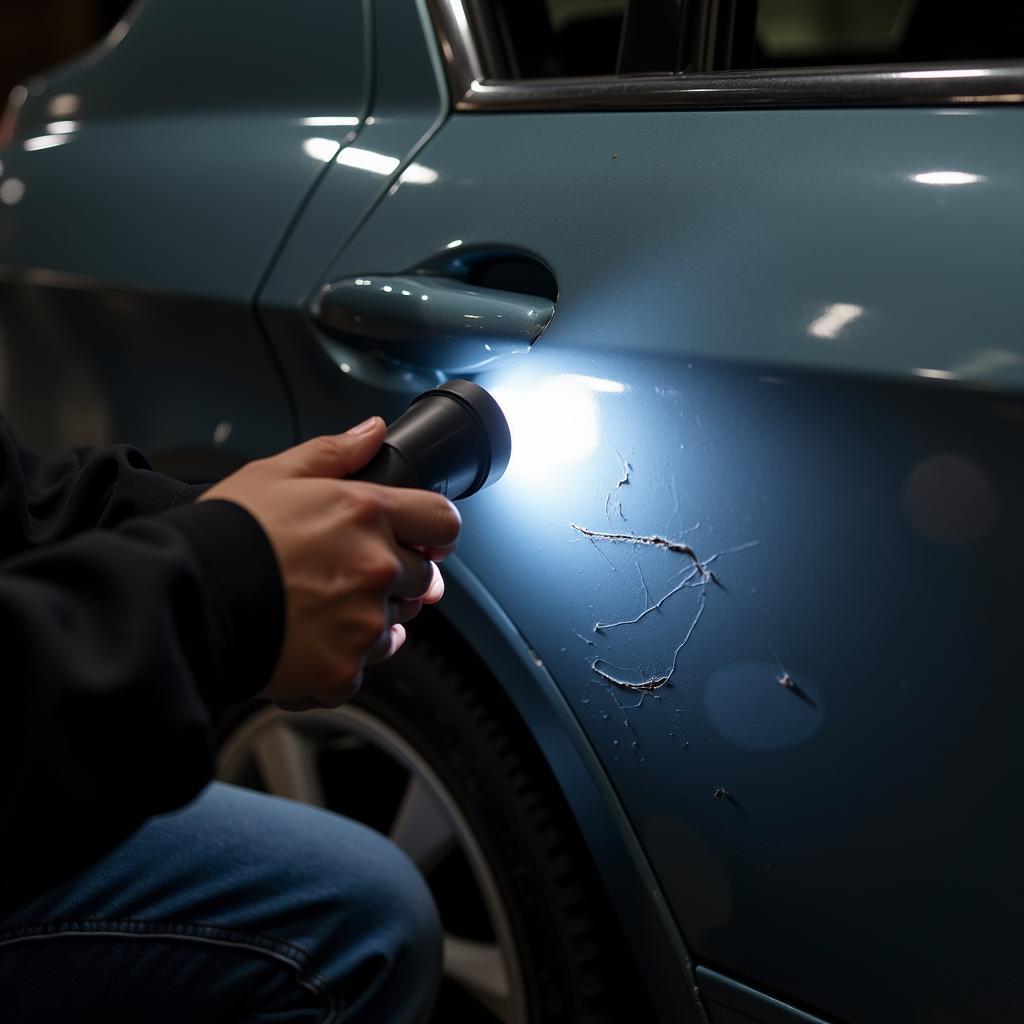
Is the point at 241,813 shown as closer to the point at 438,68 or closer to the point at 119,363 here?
the point at 119,363

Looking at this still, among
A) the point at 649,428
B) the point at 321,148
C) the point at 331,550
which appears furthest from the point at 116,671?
the point at 321,148

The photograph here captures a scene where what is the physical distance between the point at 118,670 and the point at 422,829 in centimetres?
65

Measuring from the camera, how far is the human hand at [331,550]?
2.37 feet

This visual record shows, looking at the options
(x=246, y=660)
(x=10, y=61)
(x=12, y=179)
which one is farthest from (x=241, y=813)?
(x=10, y=61)

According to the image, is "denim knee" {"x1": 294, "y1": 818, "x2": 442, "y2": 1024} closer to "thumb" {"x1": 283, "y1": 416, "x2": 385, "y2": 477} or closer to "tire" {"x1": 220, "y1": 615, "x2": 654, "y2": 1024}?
"tire" {"x1": 220, "y1": 615, "x2": 654, "y2": 1024}

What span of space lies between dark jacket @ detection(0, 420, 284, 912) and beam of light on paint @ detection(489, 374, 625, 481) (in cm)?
27

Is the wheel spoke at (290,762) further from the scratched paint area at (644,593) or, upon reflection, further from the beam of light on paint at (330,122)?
the beam of light on paint at (330,122)

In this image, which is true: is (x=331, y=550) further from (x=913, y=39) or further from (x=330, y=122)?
(x=913, y=39)

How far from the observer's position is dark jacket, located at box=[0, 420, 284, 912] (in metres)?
0.62

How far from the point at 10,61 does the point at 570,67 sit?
19.6ft

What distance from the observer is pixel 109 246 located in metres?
1.31

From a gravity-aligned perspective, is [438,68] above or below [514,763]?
above

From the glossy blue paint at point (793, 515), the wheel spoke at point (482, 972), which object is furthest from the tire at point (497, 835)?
the glossy blue paint at point (793, 515)

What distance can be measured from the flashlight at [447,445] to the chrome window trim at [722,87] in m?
0.30
